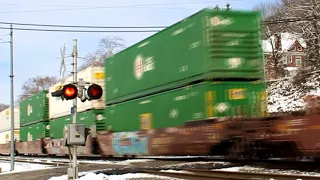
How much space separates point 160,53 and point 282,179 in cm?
777

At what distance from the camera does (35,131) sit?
103 ft

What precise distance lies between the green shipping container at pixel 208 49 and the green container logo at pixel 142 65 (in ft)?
1.14

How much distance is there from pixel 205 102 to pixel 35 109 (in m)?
21.4

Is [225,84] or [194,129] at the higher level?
[225,84]

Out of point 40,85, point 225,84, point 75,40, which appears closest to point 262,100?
point 225,84

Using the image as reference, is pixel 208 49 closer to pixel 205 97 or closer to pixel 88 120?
pixel 205 97

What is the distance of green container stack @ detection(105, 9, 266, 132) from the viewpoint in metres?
13.6

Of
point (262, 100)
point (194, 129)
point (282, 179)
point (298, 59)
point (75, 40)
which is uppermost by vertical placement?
point (298, 59)

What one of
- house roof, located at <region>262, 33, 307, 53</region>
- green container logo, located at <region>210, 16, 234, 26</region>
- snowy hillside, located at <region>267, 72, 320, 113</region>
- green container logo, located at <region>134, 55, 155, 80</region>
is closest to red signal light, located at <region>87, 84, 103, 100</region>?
green container logo, located at <region>210, 16, 234, 26</region>

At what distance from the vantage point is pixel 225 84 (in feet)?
45.1

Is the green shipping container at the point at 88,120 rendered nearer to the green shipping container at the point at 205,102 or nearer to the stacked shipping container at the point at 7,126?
the green shipping container at the point at 205,102

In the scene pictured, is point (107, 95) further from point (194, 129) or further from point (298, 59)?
point (298, 59)

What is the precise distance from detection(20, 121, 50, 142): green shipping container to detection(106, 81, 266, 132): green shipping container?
48.7 feet

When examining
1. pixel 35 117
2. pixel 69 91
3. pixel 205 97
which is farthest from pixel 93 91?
pixel 35 117
